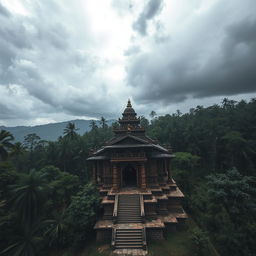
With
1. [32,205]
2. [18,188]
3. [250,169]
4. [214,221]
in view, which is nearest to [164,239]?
[214,221]

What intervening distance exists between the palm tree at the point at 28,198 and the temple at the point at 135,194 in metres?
5.71

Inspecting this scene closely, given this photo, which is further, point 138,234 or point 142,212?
point 142,212

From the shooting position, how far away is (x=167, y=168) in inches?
828

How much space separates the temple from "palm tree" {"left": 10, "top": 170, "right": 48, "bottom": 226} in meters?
5.71

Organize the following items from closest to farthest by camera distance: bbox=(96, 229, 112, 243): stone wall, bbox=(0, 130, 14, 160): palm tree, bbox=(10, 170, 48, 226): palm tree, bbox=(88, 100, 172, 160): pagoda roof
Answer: bbox=(10, 170, 48, 226): palm tree → bbox=(96, 229, 112, 243): stone wall → bbox=(88, 100, 172, 160): pagoda roof → bbox=(0, 130, 14, 160): palm tree

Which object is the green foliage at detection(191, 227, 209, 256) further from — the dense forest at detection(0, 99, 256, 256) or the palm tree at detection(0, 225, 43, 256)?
the palm tree at detection(0, 225, 43, 256)

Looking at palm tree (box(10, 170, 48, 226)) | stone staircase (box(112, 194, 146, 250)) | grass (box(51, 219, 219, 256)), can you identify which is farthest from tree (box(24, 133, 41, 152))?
stone staircase (box(112, 194, 146, 250))

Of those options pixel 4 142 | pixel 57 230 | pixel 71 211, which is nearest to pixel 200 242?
pixel 71 211

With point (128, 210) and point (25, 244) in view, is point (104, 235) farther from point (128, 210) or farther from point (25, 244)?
point (25, 244)

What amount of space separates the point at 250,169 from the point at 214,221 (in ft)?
89.1

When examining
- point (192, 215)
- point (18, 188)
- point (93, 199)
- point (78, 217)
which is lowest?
point (192, 215)

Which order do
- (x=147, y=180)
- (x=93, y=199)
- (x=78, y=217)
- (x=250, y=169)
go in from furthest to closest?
(x=250, y=169) → (x=147, y=180) → (x=93, y=199) → (x=78, y=217)

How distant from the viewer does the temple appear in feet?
45.5

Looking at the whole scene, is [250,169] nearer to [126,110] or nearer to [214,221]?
[214,221]
